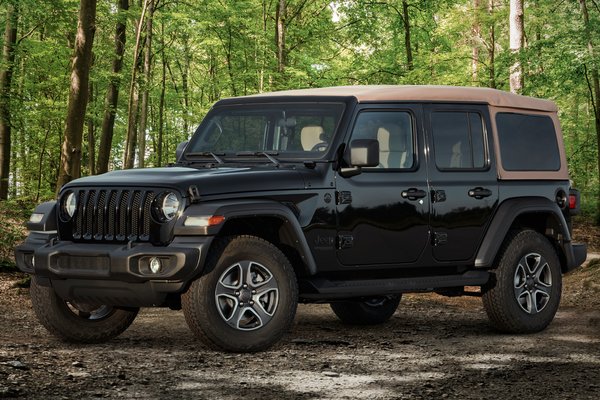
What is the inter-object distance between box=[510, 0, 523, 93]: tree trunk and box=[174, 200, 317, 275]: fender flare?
1440 centimetres

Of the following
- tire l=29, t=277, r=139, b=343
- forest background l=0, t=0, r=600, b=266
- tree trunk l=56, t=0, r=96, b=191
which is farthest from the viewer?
forest background l=0, t=0, r=600, b=266

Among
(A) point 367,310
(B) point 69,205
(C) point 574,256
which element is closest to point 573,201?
(C) point 574,256

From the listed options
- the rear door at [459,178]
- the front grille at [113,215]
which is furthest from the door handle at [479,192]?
the front grille at [113,215]

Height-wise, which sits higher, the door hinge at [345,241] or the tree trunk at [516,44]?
the tree trunk at [516,44]

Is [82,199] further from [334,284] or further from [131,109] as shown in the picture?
[131,109]

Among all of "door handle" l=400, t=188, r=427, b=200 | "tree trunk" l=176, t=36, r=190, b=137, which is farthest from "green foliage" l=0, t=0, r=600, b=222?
"door handle" l=400, t=188, r=427, b=200

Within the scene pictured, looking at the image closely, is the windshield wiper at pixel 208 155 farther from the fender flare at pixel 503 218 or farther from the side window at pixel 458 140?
the fender flare at pixel 503 218

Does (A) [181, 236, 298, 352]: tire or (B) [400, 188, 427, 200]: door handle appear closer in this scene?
(A) [181, 236, 298, 352]: tire

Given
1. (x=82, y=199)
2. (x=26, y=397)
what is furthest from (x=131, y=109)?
(x=26, y=397)

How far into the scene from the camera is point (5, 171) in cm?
2538

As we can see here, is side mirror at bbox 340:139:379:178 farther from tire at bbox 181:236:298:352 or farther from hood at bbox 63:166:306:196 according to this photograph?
tire at bbox 181:236:298:352

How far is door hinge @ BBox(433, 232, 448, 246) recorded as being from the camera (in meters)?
7.64

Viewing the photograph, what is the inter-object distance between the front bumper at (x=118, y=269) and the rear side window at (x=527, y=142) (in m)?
3.36

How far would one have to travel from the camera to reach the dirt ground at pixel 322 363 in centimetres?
537
